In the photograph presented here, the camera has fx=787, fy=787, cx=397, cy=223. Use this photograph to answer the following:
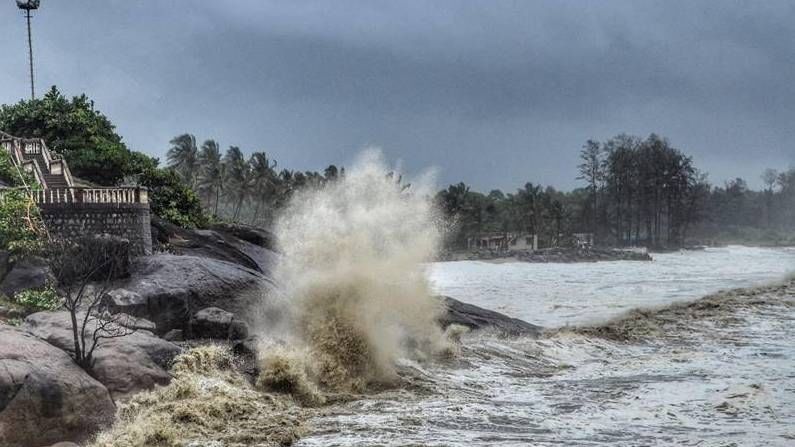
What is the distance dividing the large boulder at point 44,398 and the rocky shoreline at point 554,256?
8165 centimetres

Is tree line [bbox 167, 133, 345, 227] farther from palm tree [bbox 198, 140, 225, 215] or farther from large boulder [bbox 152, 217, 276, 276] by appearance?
large boulder [bbox 152, 217, 276, 276]

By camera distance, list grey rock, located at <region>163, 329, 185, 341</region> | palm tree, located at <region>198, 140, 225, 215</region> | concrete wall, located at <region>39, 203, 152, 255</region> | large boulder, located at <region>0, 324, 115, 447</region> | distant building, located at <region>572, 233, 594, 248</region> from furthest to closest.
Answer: distant building, located at <region>572, 233, 594, 248</region>
palm tree, located at <region>198, 140, 225, 215</region>
concrete wall, located at <region>39, 203, 152, 255</region>
grey rock, located at <region>163, 329, 185, 341</region>
large boulder, located at <region>0, 324, 115, 447</region>

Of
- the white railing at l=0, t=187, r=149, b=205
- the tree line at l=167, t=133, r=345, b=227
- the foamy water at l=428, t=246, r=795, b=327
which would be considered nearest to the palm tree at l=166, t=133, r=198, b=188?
the tree line at l=167, t=133, r=345, b=227

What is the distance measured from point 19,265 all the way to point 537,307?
→ 2292cm

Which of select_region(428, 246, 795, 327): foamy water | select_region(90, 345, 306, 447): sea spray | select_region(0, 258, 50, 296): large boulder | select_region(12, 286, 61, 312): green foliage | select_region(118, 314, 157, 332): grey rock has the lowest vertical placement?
select_region(428, 246, 795, 327): foamy water

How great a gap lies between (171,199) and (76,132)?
739 cm

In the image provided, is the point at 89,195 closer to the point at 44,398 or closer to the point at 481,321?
the point at 481,321

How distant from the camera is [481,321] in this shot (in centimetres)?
2559

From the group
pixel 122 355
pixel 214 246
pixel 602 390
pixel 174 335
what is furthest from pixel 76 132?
pixel 602 390

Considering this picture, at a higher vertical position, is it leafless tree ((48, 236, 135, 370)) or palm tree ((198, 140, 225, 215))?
palm tree ((198, 140, 225, 215))

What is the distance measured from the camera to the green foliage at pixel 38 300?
714 inches

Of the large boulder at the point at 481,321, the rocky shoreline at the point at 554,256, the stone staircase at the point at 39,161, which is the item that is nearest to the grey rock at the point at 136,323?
the large boulder at the point at 481,321

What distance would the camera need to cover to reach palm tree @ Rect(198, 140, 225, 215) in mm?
74581

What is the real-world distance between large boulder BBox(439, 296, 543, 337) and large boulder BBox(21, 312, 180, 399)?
10772mm
